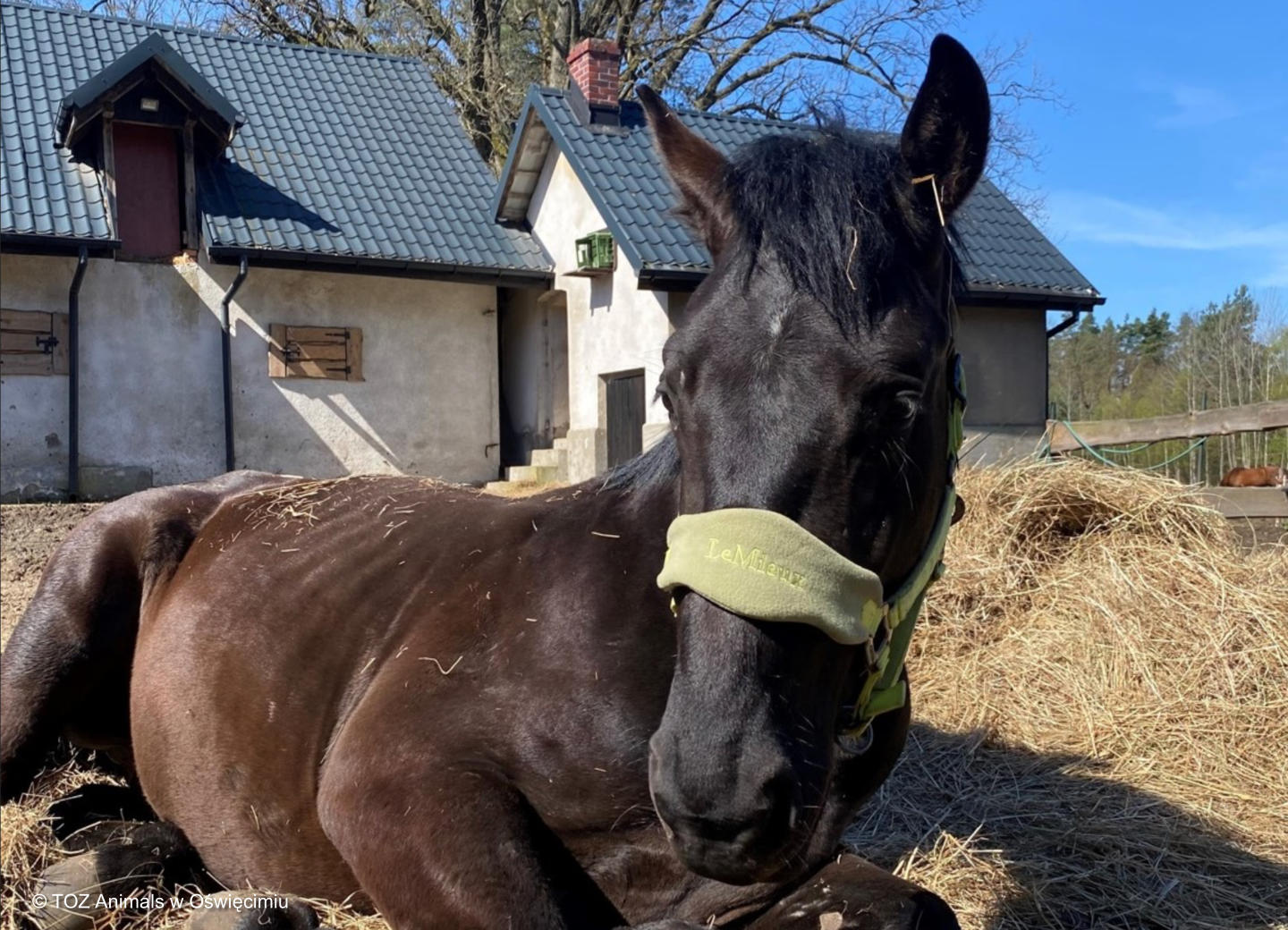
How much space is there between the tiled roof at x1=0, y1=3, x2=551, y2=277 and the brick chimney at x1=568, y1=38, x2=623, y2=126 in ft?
7.48

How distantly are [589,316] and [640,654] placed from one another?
14222 mm

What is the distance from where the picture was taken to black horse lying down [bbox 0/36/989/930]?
173 centimetres

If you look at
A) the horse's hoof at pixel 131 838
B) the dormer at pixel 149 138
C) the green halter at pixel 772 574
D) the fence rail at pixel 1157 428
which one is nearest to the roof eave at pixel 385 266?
the dormer at pixel 149 138

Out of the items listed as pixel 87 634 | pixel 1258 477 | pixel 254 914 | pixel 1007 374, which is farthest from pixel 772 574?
pixel 1007 374

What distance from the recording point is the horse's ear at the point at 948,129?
2.07 m

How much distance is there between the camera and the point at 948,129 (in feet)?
7.04

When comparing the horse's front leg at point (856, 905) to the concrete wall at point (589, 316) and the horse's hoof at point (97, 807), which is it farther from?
the concrete wall at point (589, 316)

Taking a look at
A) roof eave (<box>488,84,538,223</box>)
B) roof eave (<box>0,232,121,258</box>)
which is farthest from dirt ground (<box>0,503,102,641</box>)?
roof eave (<box>488,84,538,223</box>)

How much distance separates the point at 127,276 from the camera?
46.8 feet

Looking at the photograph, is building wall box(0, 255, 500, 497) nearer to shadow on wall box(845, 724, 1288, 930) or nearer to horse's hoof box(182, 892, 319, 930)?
shadow on wall box(845, 724, 1288, 930)

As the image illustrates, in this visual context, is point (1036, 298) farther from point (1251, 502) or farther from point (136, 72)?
point (136, 72)

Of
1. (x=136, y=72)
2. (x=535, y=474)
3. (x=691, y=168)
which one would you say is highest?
(x=136, y=72)

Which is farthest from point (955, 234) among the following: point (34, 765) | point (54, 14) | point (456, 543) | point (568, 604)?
point (54, 14)

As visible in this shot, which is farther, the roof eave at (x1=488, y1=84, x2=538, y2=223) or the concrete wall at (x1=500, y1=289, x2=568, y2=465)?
the concrete wall at (x1=500, y1=289, x2=568, y2=465)
